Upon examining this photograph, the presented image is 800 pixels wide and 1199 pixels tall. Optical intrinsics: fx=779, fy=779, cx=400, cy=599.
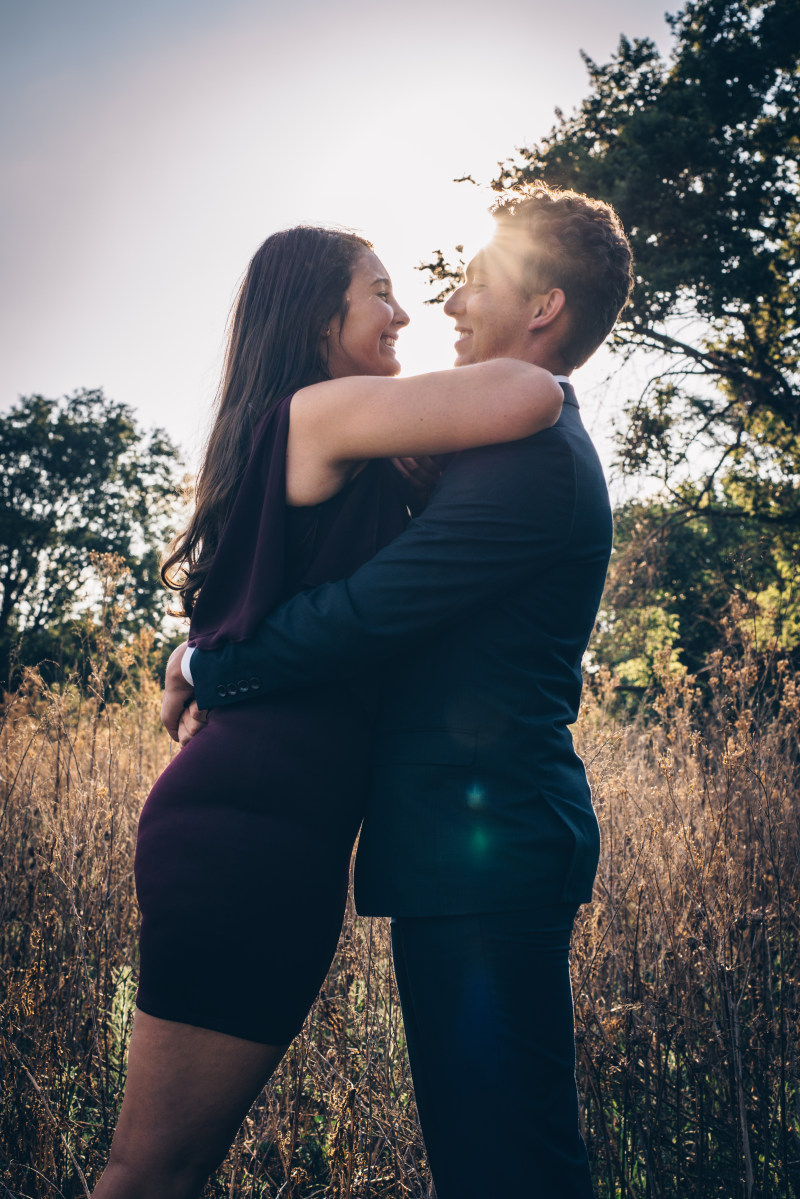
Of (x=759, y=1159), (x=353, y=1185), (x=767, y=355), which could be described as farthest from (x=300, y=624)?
(x=767, y=355)

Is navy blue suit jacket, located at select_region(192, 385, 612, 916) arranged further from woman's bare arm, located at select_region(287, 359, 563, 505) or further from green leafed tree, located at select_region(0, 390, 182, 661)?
green leafed tree, located at select_region(0, 390, 182, 661)

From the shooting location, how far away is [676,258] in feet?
36.6

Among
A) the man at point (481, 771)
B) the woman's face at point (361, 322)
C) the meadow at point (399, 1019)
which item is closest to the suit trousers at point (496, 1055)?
the man at point (481, 771)

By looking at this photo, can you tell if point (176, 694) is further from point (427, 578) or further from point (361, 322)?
point (361, 322)

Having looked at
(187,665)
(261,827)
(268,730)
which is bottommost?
(261,827)

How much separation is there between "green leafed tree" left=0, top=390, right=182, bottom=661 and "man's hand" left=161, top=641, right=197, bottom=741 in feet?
78.9

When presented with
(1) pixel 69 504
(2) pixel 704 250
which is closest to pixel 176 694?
(2) pixel 704 250

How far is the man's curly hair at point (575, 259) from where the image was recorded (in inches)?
64.5

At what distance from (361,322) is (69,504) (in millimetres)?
28875

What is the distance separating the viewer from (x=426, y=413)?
131cm

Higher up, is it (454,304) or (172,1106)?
(454,304)

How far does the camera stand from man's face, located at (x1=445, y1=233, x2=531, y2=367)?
1668 millimetres

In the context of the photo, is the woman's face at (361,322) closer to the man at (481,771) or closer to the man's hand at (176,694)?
the man at (481,771)

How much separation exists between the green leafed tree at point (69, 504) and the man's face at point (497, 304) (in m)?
24.0
